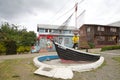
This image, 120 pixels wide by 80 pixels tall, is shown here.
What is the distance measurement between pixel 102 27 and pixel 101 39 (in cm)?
342

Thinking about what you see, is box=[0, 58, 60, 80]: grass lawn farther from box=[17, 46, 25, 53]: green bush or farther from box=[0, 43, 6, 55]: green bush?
box=[17, 46, 25, 53]: green bush

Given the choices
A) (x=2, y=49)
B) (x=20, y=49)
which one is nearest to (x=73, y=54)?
(x=20, y=49)

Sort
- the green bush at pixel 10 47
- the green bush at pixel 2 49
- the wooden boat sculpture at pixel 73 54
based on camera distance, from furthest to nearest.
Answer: the green bush at pixel 10 47 → the green bush at pixel 2 49 → the wooden boat sculpture at pixel 73 54

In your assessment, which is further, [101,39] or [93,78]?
[101,39]

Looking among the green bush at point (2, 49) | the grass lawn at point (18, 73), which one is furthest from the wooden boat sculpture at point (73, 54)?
the green bush at point (2, 49)

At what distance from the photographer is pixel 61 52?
10.1 meters

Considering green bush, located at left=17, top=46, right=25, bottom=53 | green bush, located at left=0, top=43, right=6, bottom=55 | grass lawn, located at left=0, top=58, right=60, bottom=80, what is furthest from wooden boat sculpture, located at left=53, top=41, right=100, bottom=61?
green bush, located at left=0, top=43, right=6, bottom=55

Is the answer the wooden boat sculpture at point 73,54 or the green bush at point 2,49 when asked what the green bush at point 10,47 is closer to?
the green bush at point 2,49

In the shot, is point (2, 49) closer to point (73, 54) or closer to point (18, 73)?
point (73, 54)

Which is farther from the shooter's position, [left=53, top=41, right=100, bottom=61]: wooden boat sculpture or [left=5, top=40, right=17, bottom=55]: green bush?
[left=5, top=40, right=17, bottom=55]: green bush

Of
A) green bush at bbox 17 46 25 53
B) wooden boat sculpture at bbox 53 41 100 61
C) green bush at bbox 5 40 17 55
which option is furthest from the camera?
green bush at bbox 17 46 25 53

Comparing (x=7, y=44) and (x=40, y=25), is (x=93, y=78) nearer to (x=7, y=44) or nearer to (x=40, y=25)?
(x=7, y=44)

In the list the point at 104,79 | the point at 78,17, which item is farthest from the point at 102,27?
the point at 104,79

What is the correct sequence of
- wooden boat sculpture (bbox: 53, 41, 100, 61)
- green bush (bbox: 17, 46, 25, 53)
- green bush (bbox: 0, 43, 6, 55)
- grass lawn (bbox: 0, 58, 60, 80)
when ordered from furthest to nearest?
1. green bush (bbox: 17, 46, 25, 53)
2. green bush (bbox: 0, 43, 6, 55)
3. wooden boat sculpture (bbox: 53, 41, 100, 61)
4. grass lawn (bbox: 0, 58, 60, 80)
